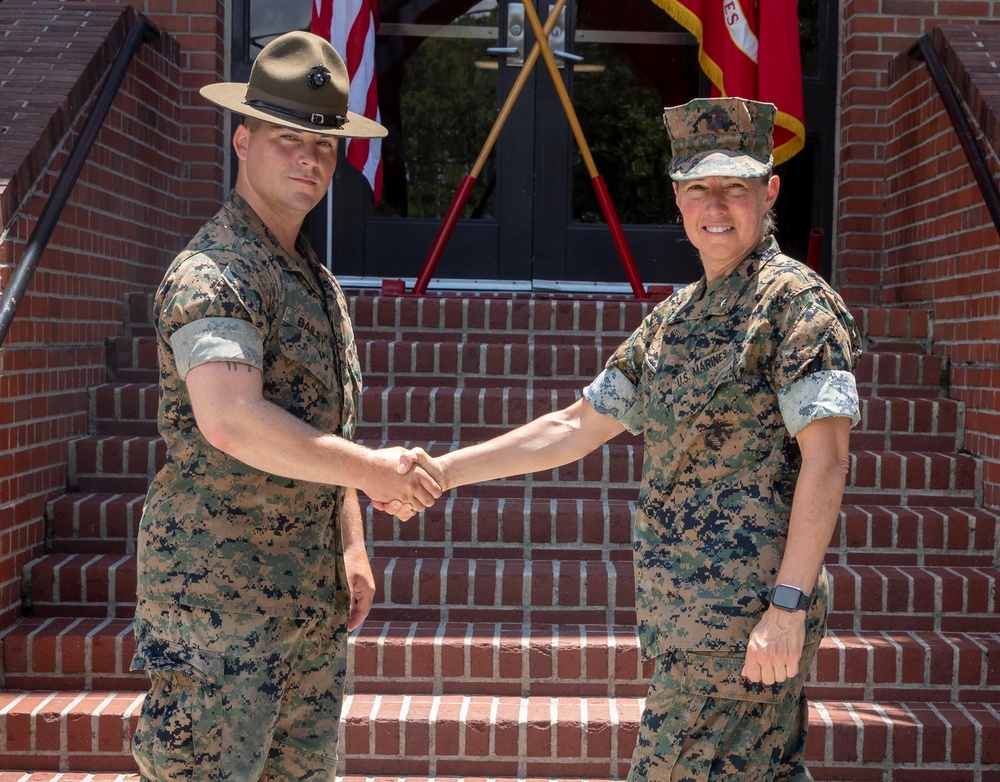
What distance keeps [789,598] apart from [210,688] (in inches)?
45.5

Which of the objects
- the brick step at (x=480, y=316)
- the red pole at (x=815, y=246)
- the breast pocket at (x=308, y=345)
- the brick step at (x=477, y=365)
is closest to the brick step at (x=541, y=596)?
the brick step at (x=477, y=365)

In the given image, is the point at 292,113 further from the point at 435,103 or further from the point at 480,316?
the point at 435,103

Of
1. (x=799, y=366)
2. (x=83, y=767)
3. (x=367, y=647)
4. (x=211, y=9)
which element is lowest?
(x=83, y=767)

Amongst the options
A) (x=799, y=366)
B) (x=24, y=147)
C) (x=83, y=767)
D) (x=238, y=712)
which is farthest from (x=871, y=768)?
(x=24, y=147)

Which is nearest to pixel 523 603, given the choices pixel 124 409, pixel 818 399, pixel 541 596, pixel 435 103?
pixel 541 596

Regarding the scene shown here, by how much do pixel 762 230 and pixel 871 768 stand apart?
6.53 feet

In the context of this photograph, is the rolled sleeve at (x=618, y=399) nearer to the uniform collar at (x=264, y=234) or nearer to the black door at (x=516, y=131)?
the uniform collar at (x=264, y=234)

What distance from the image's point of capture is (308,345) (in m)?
2.49

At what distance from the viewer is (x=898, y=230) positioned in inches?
220

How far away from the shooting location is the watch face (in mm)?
2221

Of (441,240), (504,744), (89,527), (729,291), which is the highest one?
(441,240)

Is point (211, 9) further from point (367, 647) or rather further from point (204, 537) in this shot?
point (204, 537)

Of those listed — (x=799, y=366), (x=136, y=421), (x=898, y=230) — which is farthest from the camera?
(x=898, y=230)

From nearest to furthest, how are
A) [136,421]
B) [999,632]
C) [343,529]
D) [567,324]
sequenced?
[343,529], [999,632], [136,421], [567,324]
